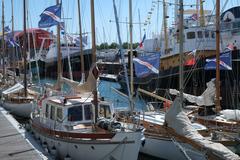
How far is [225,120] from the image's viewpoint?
17.3 m

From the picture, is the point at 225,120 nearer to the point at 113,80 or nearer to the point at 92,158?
the point at 92,158

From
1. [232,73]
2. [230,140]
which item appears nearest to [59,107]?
[230,140]

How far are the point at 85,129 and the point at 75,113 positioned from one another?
36.0 inches

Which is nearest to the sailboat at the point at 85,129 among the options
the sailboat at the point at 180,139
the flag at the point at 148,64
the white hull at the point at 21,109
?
the sailboat at the point at 180,139

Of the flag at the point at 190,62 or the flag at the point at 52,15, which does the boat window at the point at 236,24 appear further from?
the flag at the point at 52,15

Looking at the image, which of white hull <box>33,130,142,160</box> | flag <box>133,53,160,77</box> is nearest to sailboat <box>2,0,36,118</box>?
flag <box>133,53,160,77</box>

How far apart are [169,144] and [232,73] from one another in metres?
15.4

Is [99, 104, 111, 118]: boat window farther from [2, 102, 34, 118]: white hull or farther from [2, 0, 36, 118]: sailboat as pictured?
[2, 102, 34, 118]: white hull

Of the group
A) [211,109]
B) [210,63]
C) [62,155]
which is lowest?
[62,155]

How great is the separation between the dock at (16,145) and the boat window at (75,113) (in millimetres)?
1579

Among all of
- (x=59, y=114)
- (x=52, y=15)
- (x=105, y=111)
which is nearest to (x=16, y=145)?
(x=59, y=114)

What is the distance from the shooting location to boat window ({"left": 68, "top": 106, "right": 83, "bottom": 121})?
15852mm

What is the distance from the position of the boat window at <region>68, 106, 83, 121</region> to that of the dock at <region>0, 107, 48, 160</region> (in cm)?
158

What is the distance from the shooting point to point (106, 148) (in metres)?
13.7
